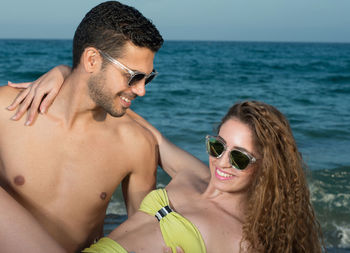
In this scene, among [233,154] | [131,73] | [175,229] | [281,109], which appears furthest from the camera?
[281,109]

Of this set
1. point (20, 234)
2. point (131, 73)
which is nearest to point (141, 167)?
point (131, 73)

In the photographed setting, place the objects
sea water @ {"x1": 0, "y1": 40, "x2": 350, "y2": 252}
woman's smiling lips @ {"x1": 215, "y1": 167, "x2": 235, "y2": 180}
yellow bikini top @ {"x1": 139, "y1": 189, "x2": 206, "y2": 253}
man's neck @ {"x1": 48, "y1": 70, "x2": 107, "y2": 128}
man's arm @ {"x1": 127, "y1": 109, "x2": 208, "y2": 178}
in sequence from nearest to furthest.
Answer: yellow bikini top @ {"x1": 139, "y1": 189, "x2": 206, "y2": 253} < woman's smiling lips @ {"x1": 215, "y1": 167, "x2": 235, "y2": 180} < man's neck @ {"x1": 48, "y1": 70, "x2": 107, "y2": 128} < man's arm @ {"x1": 127, "y1": 109, "x2": 208, "y2": 178} < sea water @ {"x1": 0, "y1": 40, "x2": 350, "y2": 252}

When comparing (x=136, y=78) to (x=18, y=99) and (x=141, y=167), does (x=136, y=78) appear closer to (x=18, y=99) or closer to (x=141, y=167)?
(x=141, y=167)

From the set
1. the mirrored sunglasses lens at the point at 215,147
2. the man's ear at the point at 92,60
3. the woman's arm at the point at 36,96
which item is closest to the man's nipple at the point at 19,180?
the woman's arm at the point at 36,96

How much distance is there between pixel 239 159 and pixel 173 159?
2.42 ft

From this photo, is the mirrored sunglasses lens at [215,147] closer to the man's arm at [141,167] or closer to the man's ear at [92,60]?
the man's arm at [141,167]

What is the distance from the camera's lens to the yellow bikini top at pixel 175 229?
2.48m

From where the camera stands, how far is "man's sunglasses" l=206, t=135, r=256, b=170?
2.60m

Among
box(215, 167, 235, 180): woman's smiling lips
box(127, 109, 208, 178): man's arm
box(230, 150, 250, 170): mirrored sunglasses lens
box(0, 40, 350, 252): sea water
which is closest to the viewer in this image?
box(230, 150, 250, 170): mirrored sunglasses lens

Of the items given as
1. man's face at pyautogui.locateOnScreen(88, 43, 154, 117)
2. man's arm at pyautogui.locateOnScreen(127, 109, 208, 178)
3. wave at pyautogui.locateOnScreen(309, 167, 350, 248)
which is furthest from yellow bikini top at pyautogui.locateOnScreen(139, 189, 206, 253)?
wave at pyautogui.locateOnScreen(309, 167, 350, 248)

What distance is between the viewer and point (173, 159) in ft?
10.7

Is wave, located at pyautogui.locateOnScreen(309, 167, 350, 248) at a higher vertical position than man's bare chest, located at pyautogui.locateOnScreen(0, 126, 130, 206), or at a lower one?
lower

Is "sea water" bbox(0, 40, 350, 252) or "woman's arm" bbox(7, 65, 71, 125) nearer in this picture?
"woman's arm" bbox(7, 65, 71, 125)

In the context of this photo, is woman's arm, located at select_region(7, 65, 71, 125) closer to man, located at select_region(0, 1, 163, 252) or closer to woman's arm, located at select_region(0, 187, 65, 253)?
man, located at select_region(0, 1, 163, 252)
